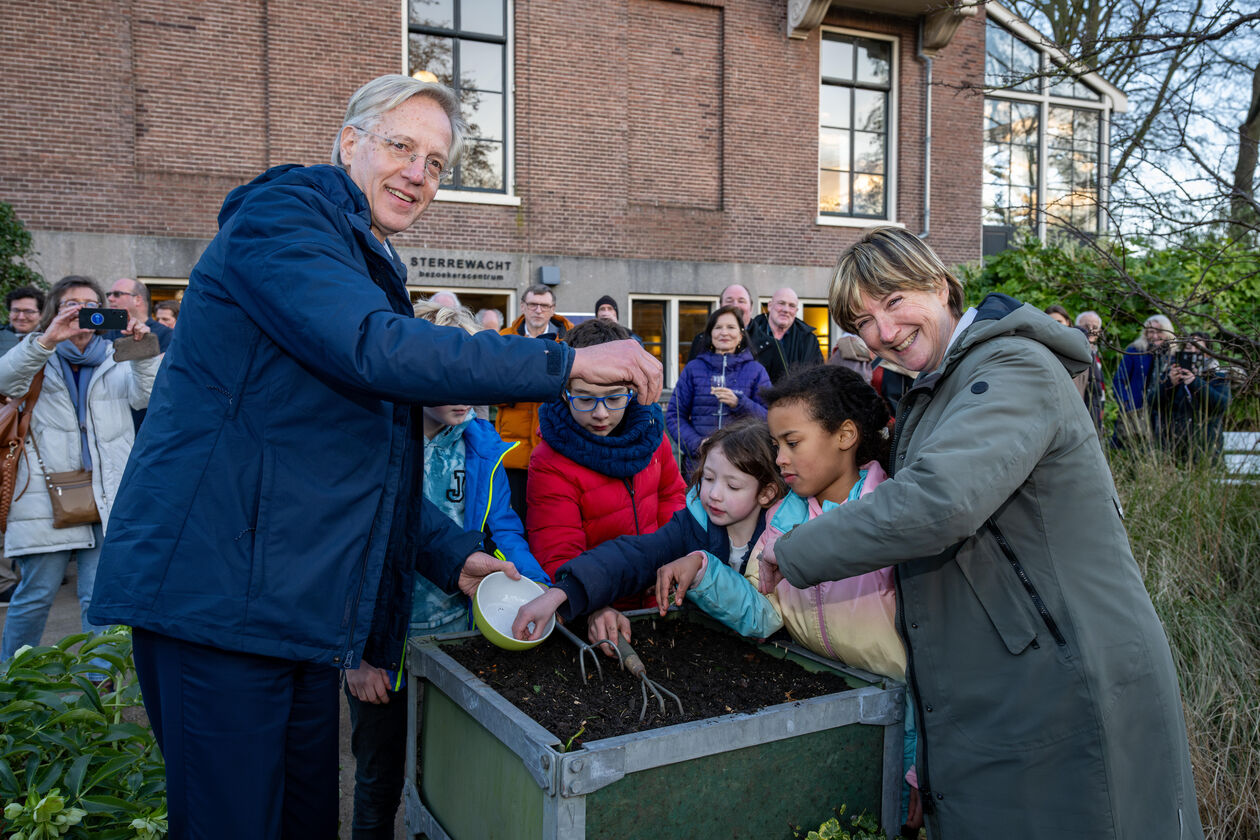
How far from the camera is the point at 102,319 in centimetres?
416

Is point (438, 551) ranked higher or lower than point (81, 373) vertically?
lower

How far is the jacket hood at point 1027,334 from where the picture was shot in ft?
5.42

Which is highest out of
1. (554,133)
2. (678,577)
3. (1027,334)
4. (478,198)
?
(554,133)

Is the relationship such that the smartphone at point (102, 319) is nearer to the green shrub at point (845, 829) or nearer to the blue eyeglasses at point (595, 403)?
the blue eyeglasses at point (595, 403)

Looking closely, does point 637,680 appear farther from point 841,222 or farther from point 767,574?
point 841,222

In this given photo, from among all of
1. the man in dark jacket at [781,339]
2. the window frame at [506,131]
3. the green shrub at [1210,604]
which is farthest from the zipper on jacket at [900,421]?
the window frame at [506,131]

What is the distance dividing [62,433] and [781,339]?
5213 mm

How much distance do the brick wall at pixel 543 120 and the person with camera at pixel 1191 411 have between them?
27.5 feet

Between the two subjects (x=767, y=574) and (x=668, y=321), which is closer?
(x=767, y=574)

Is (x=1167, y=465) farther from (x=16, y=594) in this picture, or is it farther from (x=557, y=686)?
(x=16, y=594)

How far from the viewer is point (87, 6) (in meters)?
10.3

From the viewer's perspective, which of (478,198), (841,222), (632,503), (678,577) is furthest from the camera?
(841,222)

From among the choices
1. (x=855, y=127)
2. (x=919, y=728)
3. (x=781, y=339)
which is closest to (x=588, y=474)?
(x=919, y=728)

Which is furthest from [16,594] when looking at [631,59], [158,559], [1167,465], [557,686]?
[631,59]
